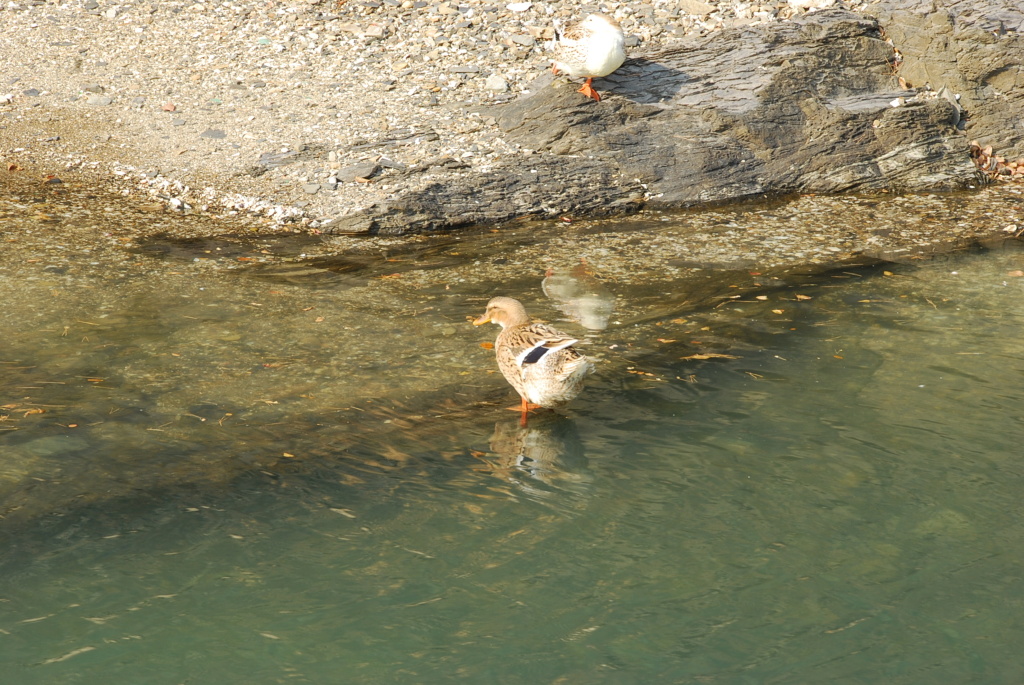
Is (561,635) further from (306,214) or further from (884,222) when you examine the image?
(884,222)

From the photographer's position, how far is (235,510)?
462 centimetres

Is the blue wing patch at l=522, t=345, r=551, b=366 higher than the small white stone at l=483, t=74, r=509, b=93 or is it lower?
lower

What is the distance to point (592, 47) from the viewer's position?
9.53 meters

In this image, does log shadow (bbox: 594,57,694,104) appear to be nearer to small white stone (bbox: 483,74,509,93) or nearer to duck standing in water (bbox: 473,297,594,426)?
small white stone (bbox: 483,74,509,93)

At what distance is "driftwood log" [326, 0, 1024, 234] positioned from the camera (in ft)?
31.2

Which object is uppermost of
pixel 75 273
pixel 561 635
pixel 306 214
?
pixel 306 214

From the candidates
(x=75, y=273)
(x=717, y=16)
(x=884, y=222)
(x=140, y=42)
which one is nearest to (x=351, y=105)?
(x=140, y=42)

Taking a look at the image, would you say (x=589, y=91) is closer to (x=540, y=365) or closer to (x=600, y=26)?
(x=600, y=26)

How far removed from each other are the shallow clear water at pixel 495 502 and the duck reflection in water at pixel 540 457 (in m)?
0.02

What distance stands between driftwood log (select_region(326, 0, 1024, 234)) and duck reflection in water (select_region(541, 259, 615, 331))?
4.86ft

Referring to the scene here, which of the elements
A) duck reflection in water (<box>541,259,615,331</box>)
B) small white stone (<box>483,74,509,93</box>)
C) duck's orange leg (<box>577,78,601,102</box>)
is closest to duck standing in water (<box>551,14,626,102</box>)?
duck's orange leg (<box>577,78,601,102</box>)

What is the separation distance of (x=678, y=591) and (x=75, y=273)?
5668 mm

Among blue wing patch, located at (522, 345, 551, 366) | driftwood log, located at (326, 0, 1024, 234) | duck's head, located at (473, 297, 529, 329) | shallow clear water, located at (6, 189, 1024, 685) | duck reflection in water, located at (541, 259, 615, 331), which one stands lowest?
shallow clear water, located at (6, 189, 1024, 685)

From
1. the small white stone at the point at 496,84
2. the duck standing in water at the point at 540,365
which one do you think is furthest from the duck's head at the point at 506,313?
the small white stone at the point at 496,84
